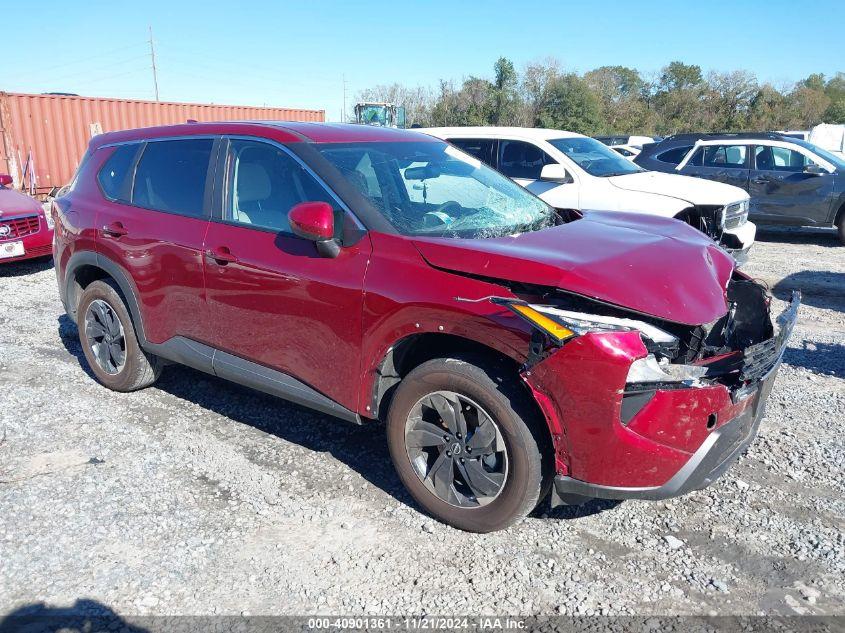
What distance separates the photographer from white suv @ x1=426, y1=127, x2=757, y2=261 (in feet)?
26.2

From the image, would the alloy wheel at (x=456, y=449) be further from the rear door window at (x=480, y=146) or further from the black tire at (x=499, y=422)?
the rear door window at (x=480, y=146)

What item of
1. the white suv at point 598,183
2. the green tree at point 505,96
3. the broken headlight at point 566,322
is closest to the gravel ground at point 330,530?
the broken headlight at point 566,322

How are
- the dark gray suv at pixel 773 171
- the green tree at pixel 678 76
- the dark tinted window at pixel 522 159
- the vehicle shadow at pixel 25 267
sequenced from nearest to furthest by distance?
the dark tinted window at pixel 522 159, the vehicle shadow at pixel 25 267, the dark gray suv at pixel 773 171, the green tree at pixel 678 76

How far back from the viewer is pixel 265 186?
12.9ft

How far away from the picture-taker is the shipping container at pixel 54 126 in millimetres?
17141

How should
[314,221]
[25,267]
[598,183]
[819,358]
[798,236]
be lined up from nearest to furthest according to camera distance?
1. [314,221]
2. [819,358]
3. [598,183]
4. [25,267]
5. [798,236]

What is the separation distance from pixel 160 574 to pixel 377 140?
2616 mm

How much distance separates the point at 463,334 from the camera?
3.01m

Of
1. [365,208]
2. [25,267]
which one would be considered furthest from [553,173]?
[25,267]

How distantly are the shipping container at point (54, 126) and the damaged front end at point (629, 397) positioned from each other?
17460mm

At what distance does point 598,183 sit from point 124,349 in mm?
5783

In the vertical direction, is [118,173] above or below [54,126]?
below

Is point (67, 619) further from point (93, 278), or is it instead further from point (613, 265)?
point (93, 278)

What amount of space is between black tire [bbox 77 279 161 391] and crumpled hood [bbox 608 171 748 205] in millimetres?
5818
